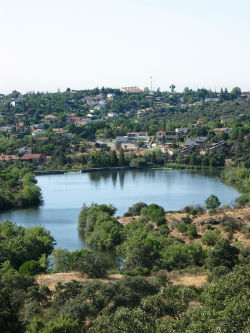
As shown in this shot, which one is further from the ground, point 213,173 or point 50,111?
point 50,111

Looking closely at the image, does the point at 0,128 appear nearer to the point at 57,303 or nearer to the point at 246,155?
the point at 246,155

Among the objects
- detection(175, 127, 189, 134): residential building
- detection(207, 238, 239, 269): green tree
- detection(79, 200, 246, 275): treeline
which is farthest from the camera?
detection(175, 127, 189, 134): residential building

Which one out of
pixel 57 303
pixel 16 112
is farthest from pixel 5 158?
pixel 57 303

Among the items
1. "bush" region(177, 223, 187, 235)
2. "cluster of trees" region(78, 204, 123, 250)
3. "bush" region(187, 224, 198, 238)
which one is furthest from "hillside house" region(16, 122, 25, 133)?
"bush" region(187, 224, 198, 238)

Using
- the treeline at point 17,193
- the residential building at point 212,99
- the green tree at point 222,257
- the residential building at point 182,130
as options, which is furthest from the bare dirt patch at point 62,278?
the residential building at point 212,99

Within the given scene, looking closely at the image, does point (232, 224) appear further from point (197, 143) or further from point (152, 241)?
point (197, 143)

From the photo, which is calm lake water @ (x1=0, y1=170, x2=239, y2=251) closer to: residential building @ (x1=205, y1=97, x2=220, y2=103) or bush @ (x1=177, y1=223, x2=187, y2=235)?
bush @ (x1=177, y1=223, x2=187, y2=235)
